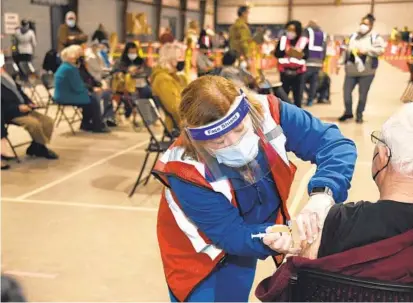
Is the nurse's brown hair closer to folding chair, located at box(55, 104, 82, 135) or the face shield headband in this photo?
the face shield headband

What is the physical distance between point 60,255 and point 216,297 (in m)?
1.73

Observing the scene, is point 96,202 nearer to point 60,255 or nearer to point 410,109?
point 60,255

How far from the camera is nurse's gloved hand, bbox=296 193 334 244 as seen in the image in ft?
3.85

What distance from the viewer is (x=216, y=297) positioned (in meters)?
1.57

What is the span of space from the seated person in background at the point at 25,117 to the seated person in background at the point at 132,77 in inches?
Answer: 75.6

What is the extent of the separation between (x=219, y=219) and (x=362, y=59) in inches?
239

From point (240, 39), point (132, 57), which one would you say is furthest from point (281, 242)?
point (240, 39)

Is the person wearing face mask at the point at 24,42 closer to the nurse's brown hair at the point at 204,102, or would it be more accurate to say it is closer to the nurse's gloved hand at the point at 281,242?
the nurse's brown hair at the point at 204,102

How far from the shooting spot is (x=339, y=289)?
1115 millimetres

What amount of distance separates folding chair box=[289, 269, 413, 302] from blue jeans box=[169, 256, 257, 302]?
37 centimetres

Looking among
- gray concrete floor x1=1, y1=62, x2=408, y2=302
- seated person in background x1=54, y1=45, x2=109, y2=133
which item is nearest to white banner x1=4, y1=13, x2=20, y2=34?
seated person in background x1=54, y1=45, x2=109, y2=133

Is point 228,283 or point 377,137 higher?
point 377,137

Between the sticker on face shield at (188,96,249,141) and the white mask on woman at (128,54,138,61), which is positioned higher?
the sticker on face shield at (188,96,249,141)

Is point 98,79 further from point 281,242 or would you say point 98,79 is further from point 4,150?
point 281,242
